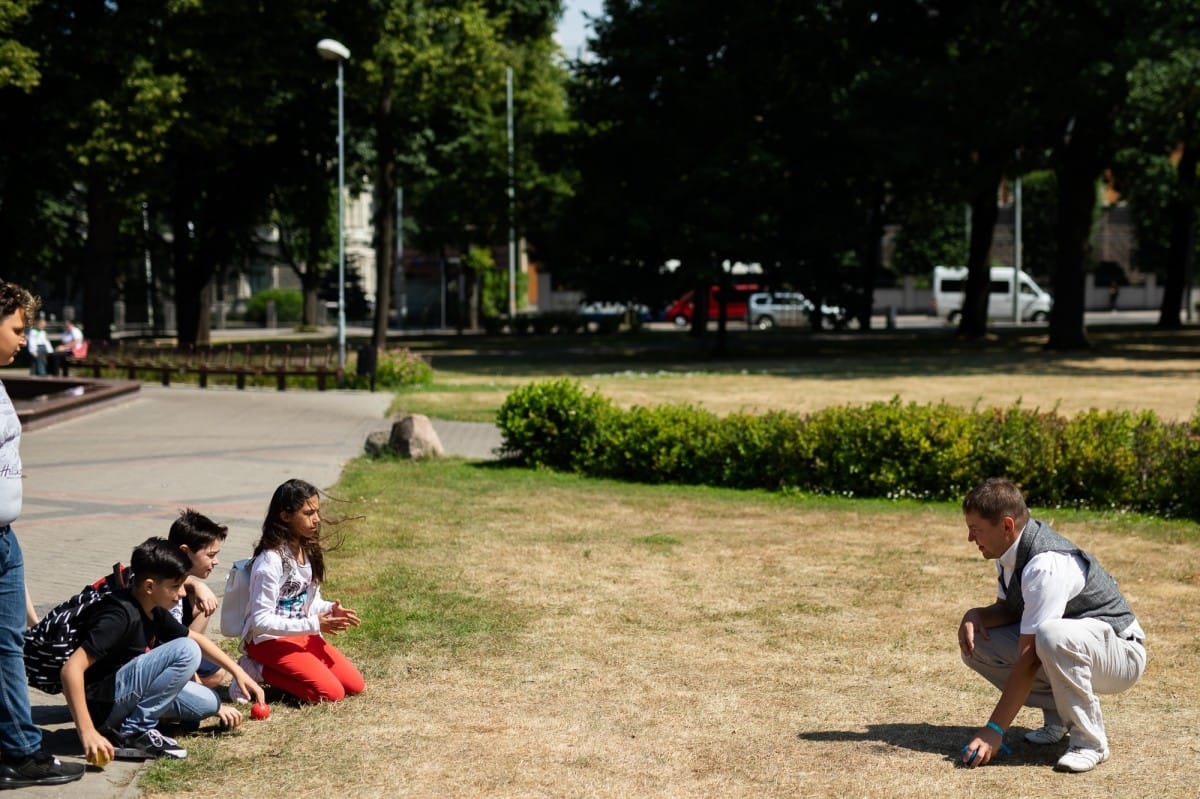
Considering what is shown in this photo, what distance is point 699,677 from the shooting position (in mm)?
6695

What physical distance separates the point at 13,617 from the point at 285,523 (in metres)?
1.44

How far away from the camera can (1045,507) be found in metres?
11.8

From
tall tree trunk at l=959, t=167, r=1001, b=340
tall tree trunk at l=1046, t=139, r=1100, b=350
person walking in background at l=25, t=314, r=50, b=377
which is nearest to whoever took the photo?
person walking in background at l=25, t=314, r=50, b=377

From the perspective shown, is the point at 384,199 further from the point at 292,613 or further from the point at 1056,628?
the point at 1056,628

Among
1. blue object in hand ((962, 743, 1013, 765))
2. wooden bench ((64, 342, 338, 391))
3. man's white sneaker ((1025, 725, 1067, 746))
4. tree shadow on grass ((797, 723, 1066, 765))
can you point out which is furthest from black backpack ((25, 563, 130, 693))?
wooden bench ((64, 342, 338, 391))

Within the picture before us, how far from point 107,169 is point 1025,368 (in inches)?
833

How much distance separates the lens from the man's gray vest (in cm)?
539

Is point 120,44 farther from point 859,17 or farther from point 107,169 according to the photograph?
point 859,17

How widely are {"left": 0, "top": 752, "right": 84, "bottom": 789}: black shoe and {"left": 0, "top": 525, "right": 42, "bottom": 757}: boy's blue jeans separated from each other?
30mm

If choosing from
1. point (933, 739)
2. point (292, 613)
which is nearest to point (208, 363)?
point (292, 613)

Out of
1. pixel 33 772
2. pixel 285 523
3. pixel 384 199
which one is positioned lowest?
pixel 33 772

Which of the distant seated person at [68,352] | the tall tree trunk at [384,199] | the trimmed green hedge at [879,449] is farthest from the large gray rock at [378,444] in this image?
the tall tree trunk at [384,199]

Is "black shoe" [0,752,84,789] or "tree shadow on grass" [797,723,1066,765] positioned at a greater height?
"black shoe" [0,752,84,789]

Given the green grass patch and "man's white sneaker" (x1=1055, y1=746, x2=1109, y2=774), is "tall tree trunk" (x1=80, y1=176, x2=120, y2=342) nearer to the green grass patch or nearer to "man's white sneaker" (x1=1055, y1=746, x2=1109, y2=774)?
the green grass patch
